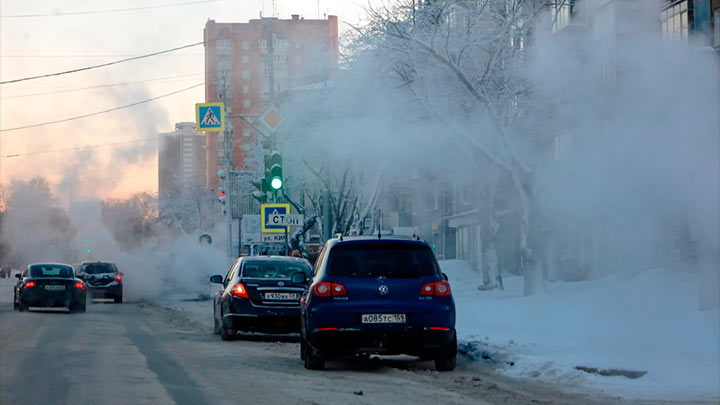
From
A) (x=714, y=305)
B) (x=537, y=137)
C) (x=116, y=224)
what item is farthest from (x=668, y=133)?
(x=116, y=224)

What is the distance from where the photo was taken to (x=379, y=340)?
12.1m

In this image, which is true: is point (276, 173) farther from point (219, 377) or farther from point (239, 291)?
point (219, 377)

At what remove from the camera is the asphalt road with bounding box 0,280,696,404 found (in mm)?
9938

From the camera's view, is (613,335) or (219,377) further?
(613,335)

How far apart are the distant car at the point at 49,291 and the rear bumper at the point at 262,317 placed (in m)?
13.5

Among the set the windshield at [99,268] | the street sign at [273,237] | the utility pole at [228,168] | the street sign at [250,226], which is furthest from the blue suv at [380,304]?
the utility pole at [228,168]

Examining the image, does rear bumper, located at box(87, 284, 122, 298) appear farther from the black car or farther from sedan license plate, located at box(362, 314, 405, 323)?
sedan license plate, located at box(362, 314, 405, 323)

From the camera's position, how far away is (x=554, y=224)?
30.6 meters

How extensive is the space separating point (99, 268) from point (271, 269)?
72.0ft

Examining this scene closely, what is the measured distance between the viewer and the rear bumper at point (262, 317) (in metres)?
17.0

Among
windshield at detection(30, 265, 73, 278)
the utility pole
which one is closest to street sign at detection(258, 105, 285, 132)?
windshield at detection(30, 265, 73, 278)

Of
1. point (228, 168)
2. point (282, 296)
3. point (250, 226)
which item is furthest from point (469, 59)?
point (228, 168)

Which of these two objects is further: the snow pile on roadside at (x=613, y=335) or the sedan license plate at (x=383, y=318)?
the sedan license plate at (x=383, y=318)

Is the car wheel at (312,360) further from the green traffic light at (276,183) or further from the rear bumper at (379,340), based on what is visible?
the green traffic light at (276,183)
